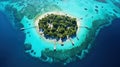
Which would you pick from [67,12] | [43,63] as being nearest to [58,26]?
[67,12]

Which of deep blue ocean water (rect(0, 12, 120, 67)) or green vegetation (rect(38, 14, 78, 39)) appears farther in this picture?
green vegetation (rect(38, 14, 78, 39))

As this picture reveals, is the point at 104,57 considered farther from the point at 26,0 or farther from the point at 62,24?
the point at 26,0

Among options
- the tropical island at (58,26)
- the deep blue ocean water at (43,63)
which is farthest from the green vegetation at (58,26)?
the deep blue ocean water at (43,63)

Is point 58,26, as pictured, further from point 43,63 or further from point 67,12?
point 43,63

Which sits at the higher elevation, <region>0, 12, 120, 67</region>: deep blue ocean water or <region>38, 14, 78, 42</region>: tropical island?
<region>38, 14, 78, 42</region>: tropical island

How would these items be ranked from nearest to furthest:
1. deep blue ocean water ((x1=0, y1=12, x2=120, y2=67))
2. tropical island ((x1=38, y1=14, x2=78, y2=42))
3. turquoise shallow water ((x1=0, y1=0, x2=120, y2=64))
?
deep blue ocean water ((x1=0, y1=12, x2=120, y2=67)), turquoise shallow water ((x1=0, y1=0, x2=120, y2=64)), tropical island ((x1=38, y1=14, x2=78, y2=42))

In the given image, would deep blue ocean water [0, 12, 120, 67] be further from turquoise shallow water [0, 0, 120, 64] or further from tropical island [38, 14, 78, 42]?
tropical island [38, 14, 78, 42]

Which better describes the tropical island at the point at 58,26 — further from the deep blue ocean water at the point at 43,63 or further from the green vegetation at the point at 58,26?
the deep blue ocean water at the point at 43,63

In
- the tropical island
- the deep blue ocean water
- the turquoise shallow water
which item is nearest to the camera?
the deep blue ocean water

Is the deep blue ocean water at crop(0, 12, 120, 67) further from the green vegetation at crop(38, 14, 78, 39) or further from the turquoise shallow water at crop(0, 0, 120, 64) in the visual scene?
the green vegetation at crop(38, 14, 78, 39)

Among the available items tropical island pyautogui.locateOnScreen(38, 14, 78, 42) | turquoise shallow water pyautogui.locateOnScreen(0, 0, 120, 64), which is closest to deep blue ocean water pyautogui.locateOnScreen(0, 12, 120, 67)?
turquoise shallow water pyautogui.locateOnScreen(0, 0, 120, 64)

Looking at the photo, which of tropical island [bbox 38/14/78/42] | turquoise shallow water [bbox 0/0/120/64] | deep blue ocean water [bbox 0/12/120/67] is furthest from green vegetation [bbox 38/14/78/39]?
deep blue ocean water [bbox 0/12/120/67]
